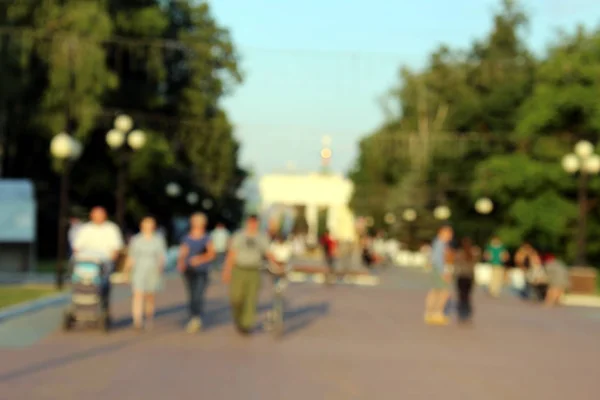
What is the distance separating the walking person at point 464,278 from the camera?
806 inches

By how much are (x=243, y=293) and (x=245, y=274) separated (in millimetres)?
273

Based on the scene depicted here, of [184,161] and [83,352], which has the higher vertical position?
[184,161]

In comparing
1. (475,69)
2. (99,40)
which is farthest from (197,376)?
(475,69)

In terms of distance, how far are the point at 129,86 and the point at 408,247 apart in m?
28.9

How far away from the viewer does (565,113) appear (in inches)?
2044

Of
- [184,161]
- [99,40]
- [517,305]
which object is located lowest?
[517,305]

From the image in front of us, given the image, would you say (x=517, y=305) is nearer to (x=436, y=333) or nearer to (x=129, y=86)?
(x=436, y=333)

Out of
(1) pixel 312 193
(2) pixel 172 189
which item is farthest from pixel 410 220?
(1) pixel 312 193

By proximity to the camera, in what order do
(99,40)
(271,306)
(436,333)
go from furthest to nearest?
(99,40) → (271,306) → (436,333)

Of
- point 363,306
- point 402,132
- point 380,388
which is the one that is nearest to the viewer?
point 380,388

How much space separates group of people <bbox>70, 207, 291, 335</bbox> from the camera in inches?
643

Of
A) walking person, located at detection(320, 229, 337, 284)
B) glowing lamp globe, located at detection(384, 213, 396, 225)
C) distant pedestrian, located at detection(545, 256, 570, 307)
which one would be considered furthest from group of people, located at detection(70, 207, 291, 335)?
glowing lamp globe, located at detection(384, 213, 396, 225)

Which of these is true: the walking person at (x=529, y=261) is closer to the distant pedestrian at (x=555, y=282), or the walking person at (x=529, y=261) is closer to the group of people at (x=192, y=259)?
the distant pedestrian at (x=555, y=282)

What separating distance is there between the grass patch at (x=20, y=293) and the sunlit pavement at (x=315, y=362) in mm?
1716
